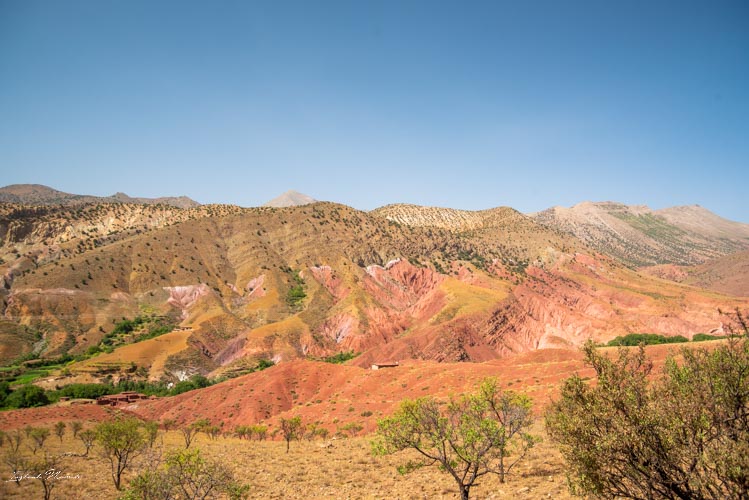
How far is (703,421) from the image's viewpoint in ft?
29.2

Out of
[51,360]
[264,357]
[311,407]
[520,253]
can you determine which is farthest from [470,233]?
→ [51,360]

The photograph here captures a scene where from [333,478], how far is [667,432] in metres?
19.1

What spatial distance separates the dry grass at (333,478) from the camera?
18656 millimetres

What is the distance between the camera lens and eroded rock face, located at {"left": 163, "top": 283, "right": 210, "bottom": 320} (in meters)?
100

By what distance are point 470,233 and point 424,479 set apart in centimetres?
13022

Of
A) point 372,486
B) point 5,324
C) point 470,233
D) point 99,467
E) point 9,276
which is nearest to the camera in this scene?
point 372,486

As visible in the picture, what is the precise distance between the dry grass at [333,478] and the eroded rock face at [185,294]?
7085 cm

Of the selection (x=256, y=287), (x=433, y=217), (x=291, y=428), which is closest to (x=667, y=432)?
(x=291, y=428)

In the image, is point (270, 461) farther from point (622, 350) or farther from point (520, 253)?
point (520, 253)

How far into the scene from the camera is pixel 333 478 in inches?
906

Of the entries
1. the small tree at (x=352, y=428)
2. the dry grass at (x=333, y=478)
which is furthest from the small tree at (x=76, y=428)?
the small tree at (x=352, y=428)

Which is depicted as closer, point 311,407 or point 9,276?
A: point 311,407

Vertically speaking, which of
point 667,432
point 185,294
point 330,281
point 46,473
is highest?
point 667,432

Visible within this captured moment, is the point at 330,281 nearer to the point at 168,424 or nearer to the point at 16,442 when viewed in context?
the point at 168,424
